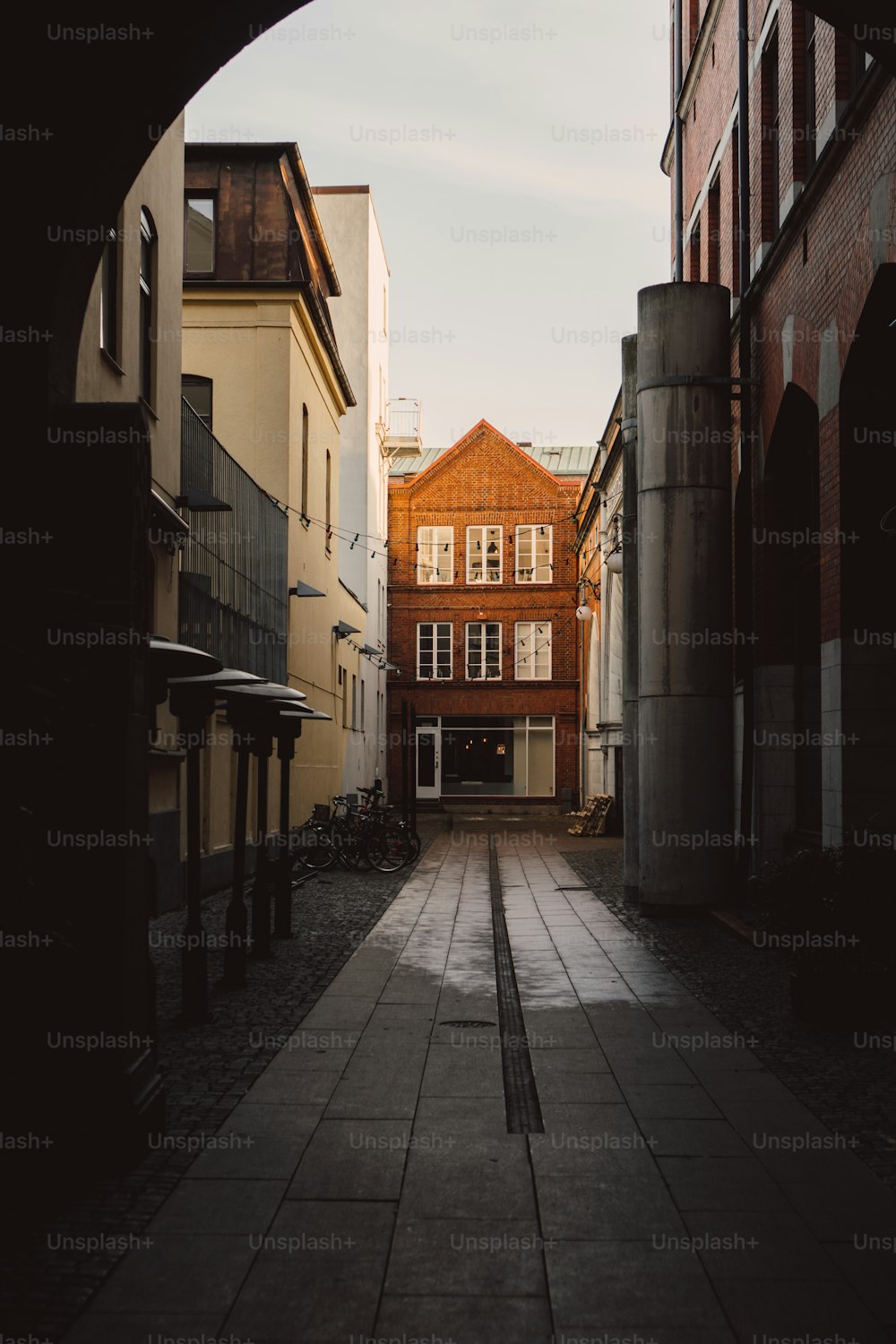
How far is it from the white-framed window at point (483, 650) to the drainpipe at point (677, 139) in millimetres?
27041

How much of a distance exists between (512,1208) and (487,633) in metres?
43.6

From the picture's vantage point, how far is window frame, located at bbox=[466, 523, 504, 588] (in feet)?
160

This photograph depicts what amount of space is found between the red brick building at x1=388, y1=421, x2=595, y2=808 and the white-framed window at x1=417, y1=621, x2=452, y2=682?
0.14 ft

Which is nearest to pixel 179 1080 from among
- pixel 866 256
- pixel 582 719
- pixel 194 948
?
pixel 194 948

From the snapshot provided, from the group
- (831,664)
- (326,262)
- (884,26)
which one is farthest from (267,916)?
(326,262)

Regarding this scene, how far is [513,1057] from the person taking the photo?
309 inches

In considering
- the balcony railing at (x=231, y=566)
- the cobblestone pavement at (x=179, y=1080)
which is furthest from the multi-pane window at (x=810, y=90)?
the cobblestone pavement at (x=179, y=1080)

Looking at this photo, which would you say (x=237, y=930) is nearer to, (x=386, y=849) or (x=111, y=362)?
(x=111, y=362)

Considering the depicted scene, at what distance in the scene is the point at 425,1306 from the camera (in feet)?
13.7

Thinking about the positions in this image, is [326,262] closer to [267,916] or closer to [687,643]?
[687,643]

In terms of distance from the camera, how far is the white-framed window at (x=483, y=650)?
4831cm

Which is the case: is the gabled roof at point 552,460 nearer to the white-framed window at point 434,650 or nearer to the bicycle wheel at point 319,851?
the white-framed window at point 434,650

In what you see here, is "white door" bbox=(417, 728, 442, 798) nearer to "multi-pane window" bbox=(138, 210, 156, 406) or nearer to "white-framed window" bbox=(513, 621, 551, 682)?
"white-framed window" bbox=(513, 621, 551, 682)

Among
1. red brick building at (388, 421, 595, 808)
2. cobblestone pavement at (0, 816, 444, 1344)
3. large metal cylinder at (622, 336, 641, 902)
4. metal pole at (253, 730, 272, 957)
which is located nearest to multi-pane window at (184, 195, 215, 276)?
large metal cylinder at (622, 336, 641, 902)
